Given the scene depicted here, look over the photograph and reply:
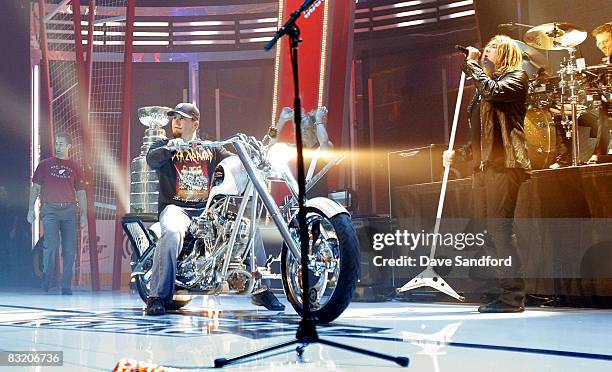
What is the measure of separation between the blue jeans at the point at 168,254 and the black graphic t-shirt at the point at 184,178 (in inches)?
7.7

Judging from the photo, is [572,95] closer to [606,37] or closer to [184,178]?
[606,37]

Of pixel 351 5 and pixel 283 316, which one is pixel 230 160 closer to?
pixel 283 316

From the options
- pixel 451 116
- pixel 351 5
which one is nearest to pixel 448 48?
pixel 451 116

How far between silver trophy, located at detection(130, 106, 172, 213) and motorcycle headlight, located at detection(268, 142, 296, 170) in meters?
3.79

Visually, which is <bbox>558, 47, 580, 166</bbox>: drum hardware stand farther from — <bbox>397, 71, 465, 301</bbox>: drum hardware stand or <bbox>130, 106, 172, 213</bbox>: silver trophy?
<bbox>130, 106, 172, 213</bbox>: silver trophy

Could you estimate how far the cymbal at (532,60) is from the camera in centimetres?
601

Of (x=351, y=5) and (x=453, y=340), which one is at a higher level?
(x=351, y=5)

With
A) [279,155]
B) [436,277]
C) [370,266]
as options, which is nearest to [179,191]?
[279,155]

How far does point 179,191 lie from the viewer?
4.54 meters

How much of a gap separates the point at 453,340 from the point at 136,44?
9.12 meters

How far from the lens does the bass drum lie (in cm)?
551

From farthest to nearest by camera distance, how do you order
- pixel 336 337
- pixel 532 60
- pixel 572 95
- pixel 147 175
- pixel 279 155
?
1. pixel 147 175
2. pixel 532 60
3. pixel 572 95
4. pixel 279 155
5. pixel 336 337

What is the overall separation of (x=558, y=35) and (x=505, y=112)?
1492 mm

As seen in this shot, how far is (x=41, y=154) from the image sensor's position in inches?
379
